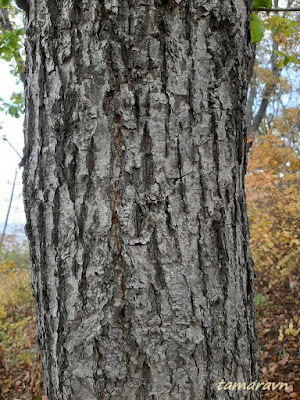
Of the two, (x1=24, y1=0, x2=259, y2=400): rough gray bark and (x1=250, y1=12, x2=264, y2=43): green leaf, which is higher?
(x1=250, y1=12, x2=264, y2=43): green leaf

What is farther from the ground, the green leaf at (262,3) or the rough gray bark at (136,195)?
the green leaf at (262,3)

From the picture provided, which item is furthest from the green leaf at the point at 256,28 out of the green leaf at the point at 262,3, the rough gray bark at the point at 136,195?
the rough gray bark at the point at 136,195

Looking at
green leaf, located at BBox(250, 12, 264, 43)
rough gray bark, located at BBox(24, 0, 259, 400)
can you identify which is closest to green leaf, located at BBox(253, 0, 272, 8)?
green leaf, located at BBox(250, 12, 264, 43)

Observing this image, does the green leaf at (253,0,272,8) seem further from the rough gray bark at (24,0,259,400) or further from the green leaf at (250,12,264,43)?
the rough gray bark at (24,0,259,400)

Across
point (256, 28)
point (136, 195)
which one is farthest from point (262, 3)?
point (136, 195)

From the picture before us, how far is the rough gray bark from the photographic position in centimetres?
90

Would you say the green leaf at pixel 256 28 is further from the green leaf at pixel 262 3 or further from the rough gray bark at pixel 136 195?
the rough gray bark at pixel 136 195

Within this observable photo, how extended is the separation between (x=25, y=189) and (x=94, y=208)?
10.6 inches

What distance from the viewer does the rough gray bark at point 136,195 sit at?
90 cm

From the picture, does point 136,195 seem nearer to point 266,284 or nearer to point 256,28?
point 256,28

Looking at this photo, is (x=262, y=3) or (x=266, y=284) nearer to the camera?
(x=262, y=3)

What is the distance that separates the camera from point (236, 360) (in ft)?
3.21

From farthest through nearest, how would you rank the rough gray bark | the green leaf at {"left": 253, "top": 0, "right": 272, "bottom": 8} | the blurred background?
the blurred background → the green leaf at {"left": 253, "top": 0, "right": 272, "bottom": 8} → the rough gray bark

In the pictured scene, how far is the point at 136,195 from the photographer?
A: 90 centimetres
